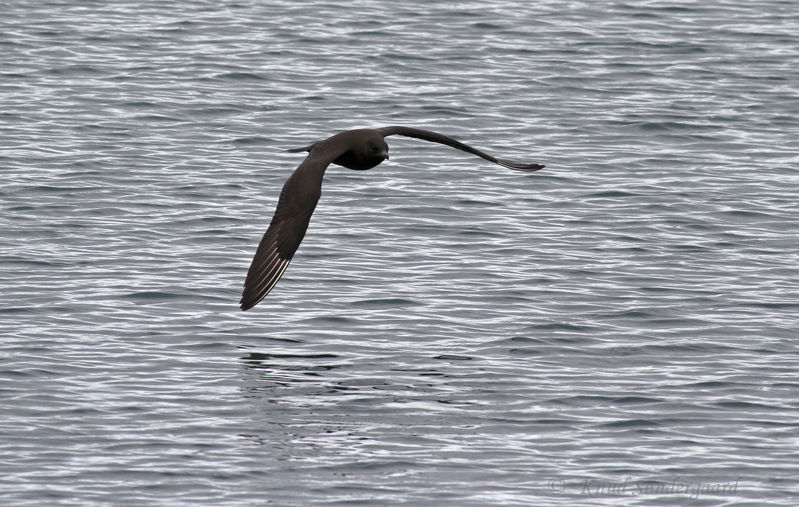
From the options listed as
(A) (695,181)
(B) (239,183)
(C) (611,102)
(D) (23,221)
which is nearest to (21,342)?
(D) (23,221)

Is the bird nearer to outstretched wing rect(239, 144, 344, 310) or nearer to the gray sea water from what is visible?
outstretched wing rect(239, 144, 344, 310)

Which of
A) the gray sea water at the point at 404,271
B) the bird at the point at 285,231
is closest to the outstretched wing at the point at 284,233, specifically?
the bird at the point at 285,231

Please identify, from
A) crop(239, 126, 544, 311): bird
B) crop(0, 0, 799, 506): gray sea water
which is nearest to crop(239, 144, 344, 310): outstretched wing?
crop(239, 126, 544, 311): bird

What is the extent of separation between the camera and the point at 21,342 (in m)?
12.9

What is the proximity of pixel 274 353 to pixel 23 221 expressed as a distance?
16.6 ft

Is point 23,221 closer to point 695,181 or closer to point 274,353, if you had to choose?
point 274,353

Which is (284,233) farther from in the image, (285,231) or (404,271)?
(404,271)

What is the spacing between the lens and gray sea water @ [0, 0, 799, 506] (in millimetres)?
10781

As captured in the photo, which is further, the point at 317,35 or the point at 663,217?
the point at 317,35

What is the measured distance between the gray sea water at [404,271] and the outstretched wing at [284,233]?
695mm

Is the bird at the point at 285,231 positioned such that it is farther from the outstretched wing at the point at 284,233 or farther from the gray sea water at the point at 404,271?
the gray sea water at the point at 404,271

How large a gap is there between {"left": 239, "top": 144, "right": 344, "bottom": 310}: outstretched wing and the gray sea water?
695mm

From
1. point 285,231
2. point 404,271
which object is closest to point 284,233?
point 285,231

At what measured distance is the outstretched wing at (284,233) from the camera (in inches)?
491
